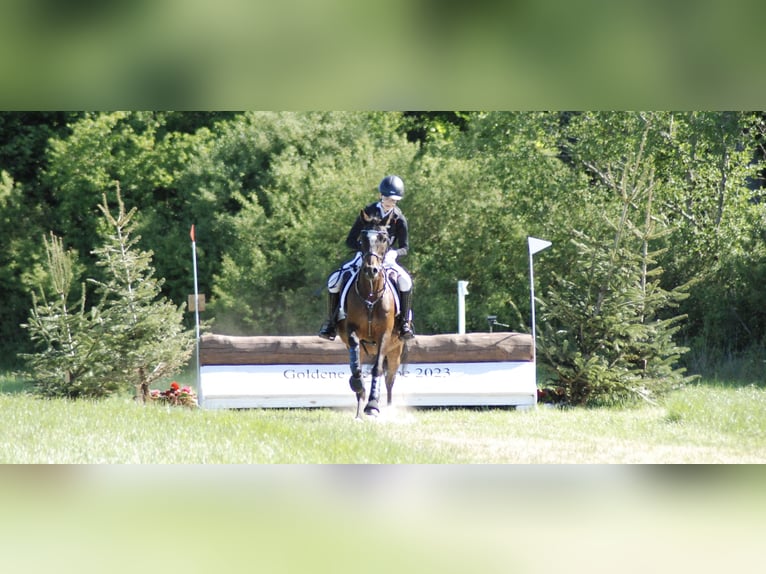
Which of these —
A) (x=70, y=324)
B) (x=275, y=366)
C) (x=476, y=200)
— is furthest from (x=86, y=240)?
(x=275, y=366)

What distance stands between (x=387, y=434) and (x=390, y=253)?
7.32 feet

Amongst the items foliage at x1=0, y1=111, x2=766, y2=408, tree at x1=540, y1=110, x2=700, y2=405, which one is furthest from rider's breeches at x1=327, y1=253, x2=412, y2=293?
tree at x1=540, y1=110, x2=700, y2=405

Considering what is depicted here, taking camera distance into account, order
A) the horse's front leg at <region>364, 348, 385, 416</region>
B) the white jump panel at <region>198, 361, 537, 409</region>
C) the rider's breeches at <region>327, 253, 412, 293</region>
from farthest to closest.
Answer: the white jump panel at <region>198, 361, 537, 409</region> → the rider's breeches at <region>327, 253, 412, 293</region> → the horse's front leg at <region>364, 348, 385, 416</region>

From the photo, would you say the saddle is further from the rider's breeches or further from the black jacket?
the black jacket

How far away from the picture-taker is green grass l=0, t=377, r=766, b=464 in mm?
6961

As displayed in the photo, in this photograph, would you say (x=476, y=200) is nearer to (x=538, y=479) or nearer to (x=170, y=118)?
(x=170, y=118)

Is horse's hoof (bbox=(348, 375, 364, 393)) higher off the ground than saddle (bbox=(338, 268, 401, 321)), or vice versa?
saddle (bbox=(338, 268, 401, 321))

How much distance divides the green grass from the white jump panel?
218 mm

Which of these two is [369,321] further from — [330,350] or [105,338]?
[105,338]

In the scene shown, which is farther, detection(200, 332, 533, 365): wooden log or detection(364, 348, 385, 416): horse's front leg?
detection(200, 332, 533, 365): wooden log
